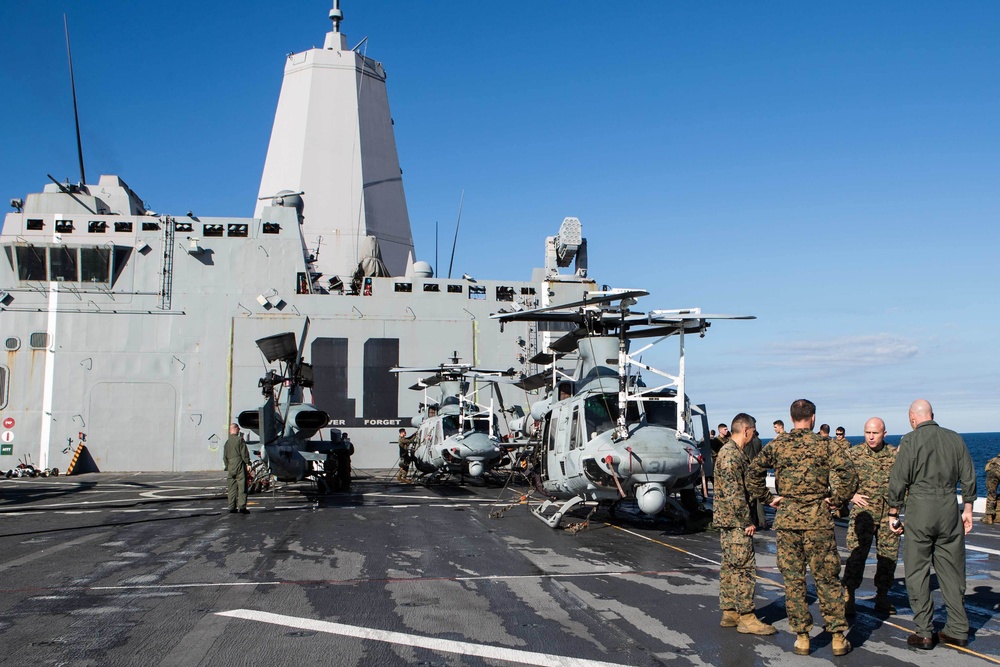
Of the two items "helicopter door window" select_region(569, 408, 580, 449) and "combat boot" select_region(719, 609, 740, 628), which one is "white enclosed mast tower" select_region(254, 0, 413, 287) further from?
"combat boot" select_region(719, 609, 740, 628)

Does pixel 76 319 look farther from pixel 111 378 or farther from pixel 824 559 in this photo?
pixel 824 559

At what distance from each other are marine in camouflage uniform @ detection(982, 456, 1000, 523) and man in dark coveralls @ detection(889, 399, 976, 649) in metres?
9.32

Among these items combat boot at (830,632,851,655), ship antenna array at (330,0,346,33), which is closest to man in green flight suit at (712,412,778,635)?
combat boot at (830,632,851,655)

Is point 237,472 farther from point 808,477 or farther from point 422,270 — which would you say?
point 422,270

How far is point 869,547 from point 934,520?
1173 millimetres

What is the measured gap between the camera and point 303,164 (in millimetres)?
33375

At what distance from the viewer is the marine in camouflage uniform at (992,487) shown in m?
13.8

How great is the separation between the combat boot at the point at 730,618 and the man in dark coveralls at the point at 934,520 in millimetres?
1268

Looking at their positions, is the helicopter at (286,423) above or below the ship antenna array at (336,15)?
below

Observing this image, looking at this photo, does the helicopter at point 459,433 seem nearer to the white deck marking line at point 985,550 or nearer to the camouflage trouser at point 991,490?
the camouflage trouser at point 991,490

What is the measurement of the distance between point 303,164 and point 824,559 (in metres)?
31.2

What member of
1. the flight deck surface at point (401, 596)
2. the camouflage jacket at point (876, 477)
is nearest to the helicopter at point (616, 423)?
the flight deck surface at point (401, 596)

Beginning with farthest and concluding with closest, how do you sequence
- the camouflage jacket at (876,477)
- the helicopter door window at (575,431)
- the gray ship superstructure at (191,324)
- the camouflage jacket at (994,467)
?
the gray ship superstructure at (191,324), the camouflage jacket at (994,467), the helicopter door window at (575,431), the camouflage jacket at (876,477)

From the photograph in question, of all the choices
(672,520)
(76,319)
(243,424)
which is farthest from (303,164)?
(672,520)
